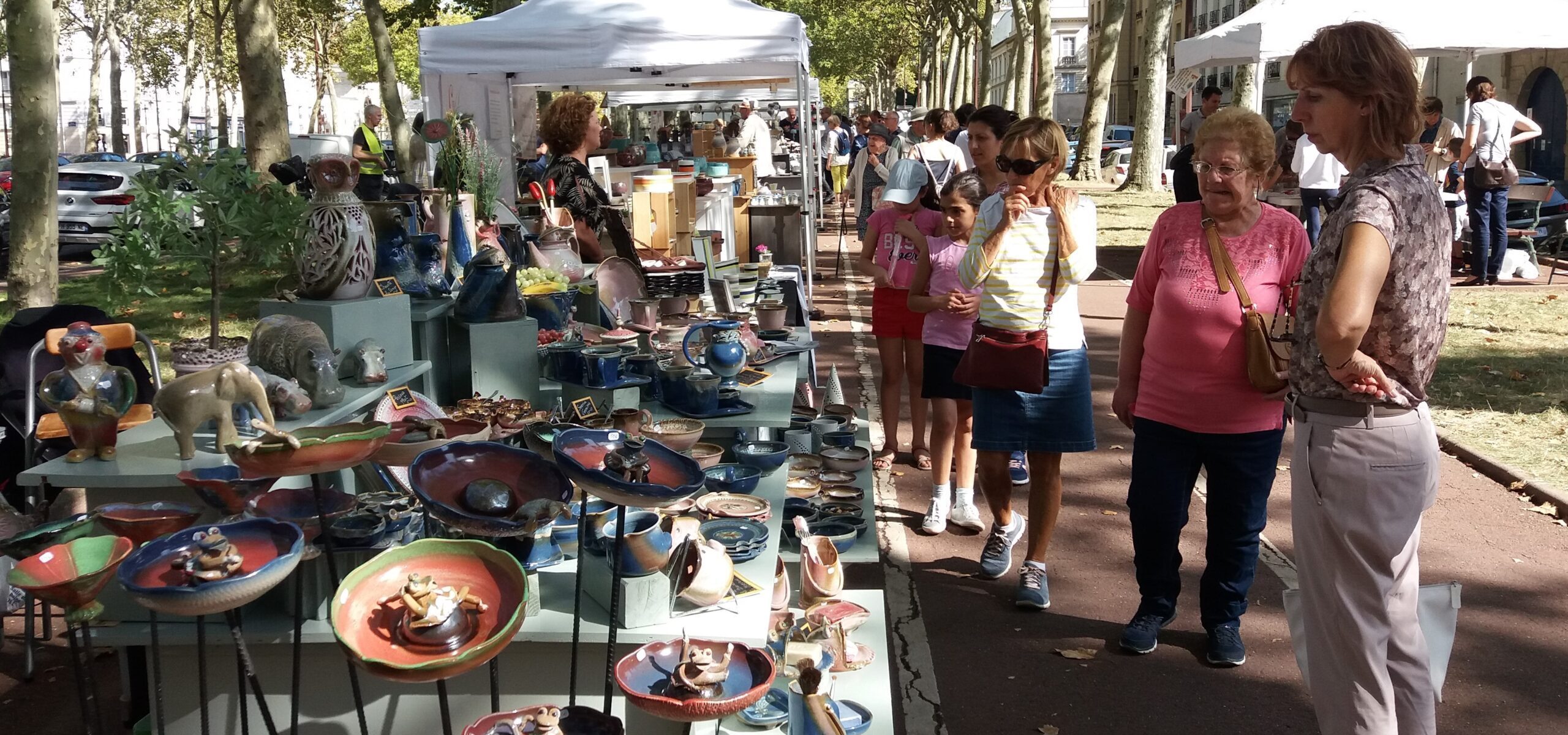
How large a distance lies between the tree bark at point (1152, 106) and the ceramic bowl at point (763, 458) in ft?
60.1

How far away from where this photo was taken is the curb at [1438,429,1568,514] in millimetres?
5727

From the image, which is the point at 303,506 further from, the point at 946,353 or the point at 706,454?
the point at 946,353

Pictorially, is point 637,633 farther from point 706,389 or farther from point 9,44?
point 9,44

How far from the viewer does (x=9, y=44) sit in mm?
5727

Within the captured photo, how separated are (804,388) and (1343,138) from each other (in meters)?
4.00

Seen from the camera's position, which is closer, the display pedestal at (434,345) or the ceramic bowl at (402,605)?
the ceramic bowl at (402,605)


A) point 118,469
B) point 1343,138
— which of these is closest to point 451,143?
point 118,469

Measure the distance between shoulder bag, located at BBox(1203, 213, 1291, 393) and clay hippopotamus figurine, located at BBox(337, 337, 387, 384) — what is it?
2.59 meters

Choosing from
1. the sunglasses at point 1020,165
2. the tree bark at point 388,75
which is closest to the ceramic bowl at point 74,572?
the sunglasses at point 1020,165

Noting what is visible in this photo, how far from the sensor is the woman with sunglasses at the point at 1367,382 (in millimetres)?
2650

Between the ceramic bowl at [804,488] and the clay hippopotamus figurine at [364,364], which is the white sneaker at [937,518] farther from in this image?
the clay hippopotamus figurine at [364,364]

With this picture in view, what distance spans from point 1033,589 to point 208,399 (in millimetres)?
2988

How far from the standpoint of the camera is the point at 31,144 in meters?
5.71

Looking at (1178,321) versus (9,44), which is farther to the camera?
(9,44)
